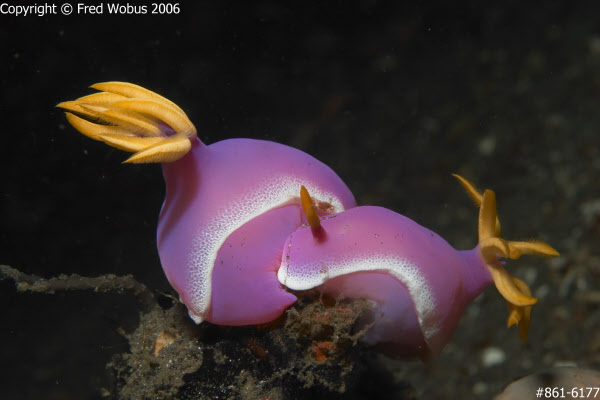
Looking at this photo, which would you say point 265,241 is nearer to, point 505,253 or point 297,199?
point 297,199

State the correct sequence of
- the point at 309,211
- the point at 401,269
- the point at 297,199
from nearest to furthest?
the point at 309,211
the point at 401,269
the point at 297,199

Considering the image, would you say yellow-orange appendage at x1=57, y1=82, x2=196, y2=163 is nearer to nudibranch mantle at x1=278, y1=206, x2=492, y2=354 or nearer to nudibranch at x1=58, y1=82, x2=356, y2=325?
nudibranch at x1=58, y1=82, x2=356, y2=325

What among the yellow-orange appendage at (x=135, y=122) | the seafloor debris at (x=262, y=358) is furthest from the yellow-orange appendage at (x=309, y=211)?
the yellow-orange appendage at (x=135, y=122)

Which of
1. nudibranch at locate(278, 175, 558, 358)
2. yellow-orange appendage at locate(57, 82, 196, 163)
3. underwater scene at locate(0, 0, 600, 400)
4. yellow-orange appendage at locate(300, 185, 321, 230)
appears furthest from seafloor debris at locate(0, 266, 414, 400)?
yellow-orange appendage at locate(57, 82, 196, 163)

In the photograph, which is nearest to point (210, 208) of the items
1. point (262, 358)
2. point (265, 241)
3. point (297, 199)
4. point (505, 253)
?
point (265, 241)

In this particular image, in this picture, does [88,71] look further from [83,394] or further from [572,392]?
[572,392]

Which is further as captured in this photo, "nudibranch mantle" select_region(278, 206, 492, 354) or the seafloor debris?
the seafloor debris

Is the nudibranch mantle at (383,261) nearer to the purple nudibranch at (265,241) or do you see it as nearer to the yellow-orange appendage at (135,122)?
the purple nudibranch at (265,241)

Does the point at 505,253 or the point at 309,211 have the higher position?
the point at 309,211
